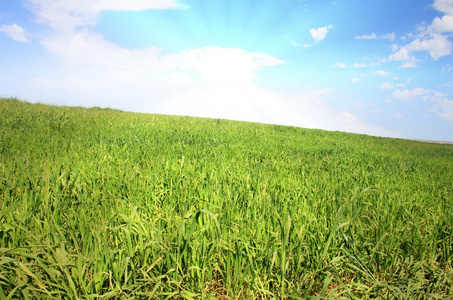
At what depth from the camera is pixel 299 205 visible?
2.38m

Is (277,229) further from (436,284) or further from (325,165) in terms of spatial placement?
(325,165)

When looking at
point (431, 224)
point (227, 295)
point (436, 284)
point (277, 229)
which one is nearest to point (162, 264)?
point (227, 295)

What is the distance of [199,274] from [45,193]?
182cm

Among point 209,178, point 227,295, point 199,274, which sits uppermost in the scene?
point 209,178

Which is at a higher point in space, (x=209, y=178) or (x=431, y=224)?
(x=209, y=178)

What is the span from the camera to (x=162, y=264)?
5.19 ft

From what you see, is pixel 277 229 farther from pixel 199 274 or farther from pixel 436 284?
pixel 436 284

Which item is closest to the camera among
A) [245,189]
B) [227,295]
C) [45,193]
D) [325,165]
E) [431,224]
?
[227,295]

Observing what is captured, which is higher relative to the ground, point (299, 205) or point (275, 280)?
point (299, 205)

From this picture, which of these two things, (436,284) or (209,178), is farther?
(209,178)

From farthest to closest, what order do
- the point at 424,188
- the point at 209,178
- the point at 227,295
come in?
the point at 424,188 → the point at 209,178 → the point at 227,295

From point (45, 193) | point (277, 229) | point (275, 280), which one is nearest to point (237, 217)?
point (277, 229)

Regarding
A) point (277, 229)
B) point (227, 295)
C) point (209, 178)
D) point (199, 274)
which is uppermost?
point (209, 178)

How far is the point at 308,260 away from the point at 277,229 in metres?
0.34
